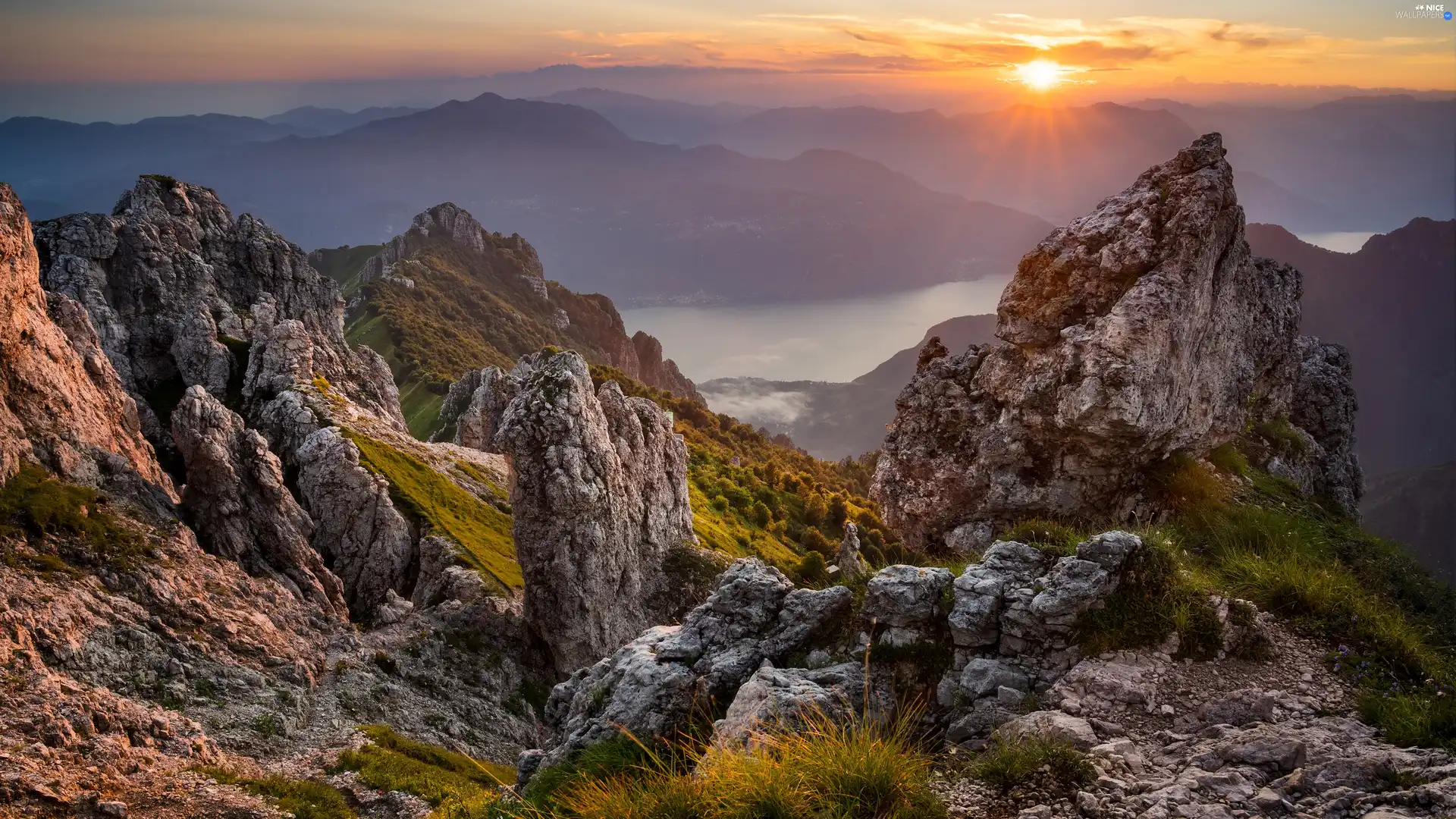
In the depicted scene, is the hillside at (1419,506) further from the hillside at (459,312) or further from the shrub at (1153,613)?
the hillside at (459,312)

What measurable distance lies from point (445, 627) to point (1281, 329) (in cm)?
3222

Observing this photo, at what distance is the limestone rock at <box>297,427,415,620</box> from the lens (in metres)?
36.5

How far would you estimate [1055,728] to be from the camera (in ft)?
27.6

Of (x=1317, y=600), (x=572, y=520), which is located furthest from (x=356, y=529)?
(x=1317, y=600)

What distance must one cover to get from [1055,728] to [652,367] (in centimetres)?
15780

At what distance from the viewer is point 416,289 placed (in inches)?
5197

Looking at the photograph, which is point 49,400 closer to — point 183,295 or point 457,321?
point 183,295

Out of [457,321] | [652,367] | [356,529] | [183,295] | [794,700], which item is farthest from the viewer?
[652,367]

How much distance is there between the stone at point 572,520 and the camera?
31.9 m

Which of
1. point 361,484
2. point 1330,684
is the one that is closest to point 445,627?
point 361,484

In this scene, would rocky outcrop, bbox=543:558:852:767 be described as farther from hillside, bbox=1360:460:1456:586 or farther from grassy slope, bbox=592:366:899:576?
hillside, bbox=1360:460:1456:586

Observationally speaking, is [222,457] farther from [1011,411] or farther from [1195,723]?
[1195,723]

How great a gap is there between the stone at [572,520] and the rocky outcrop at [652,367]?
408 feet


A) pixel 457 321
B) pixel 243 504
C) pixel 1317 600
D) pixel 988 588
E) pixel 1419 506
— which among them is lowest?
pixel 1419 506
